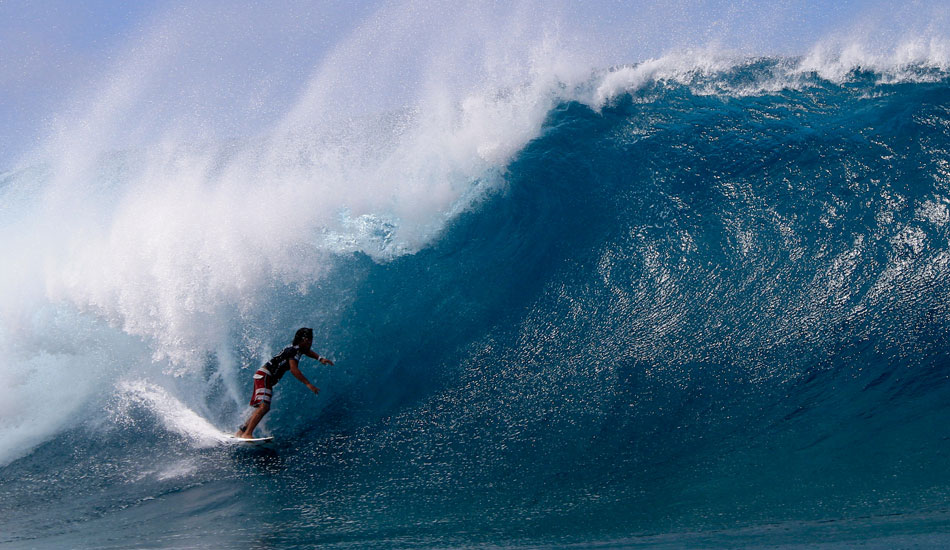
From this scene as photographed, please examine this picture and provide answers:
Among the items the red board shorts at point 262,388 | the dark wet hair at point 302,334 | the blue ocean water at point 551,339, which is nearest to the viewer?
the blue ocean water at point 551,339

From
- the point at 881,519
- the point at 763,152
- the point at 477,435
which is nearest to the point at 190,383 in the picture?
the point at 477,435

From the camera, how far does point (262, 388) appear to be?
566cm

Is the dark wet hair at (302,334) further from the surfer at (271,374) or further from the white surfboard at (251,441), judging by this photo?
the white surfboard at (251,441)

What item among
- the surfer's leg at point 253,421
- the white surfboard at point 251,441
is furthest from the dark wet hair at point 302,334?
the white surfboard at point 251,441

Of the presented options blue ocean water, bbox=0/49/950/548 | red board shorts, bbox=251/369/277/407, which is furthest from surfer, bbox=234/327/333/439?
blue ocean water, bbox=0/49/950/548

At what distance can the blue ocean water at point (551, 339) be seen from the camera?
428 cm

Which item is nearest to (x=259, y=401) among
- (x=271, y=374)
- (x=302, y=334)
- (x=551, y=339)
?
(x=271, y=374)

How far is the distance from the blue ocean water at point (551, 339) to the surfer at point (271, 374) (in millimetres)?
316

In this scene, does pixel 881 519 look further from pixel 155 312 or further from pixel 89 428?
pixel 155 312

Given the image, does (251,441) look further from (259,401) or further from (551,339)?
(551,339)

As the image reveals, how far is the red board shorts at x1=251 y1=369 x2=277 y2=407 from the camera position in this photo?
5.64 metres

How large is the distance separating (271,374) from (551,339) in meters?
2.79

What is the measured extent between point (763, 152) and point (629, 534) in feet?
20.1

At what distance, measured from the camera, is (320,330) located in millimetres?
6805
